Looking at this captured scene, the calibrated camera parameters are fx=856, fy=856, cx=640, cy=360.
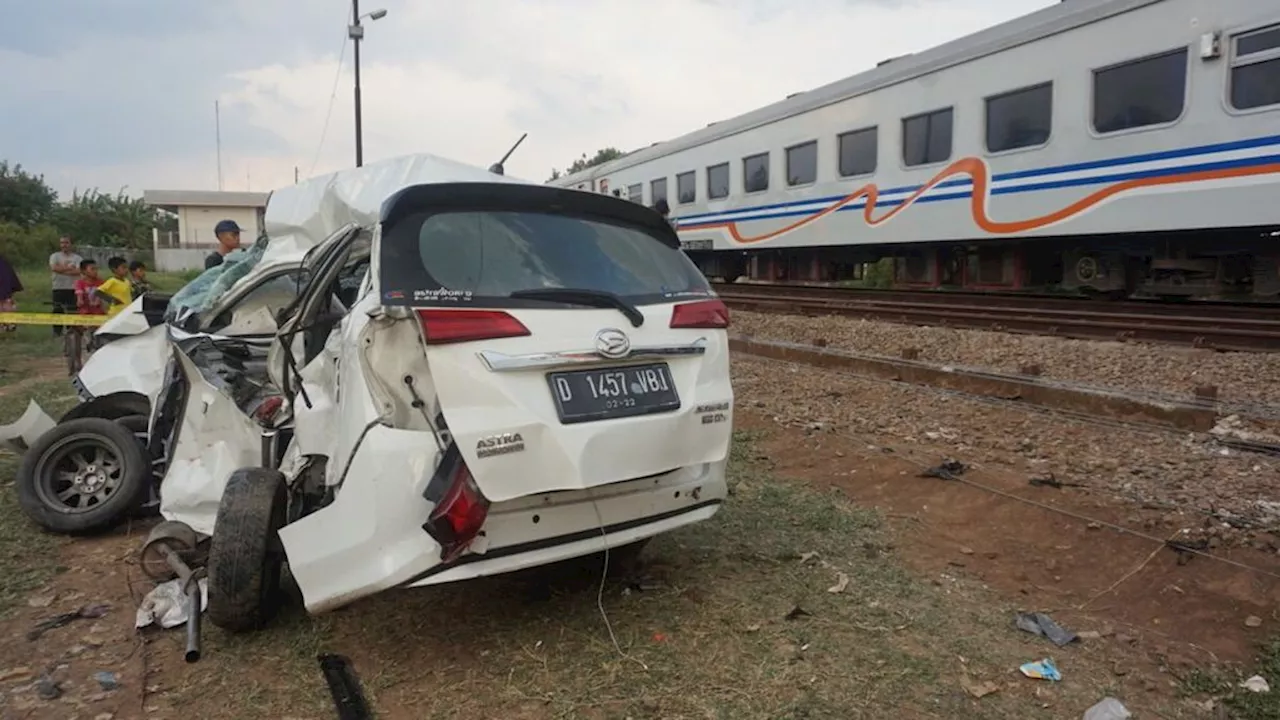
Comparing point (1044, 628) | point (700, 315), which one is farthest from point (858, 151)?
point (1044, 628)

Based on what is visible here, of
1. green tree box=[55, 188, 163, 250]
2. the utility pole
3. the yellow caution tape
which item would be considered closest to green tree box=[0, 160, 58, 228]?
green tree box=[55, 188, 163, 250]

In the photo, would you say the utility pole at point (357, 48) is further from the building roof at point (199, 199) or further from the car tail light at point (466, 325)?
the building roof at point (199, 199)

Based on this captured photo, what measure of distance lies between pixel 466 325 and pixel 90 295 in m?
9.39

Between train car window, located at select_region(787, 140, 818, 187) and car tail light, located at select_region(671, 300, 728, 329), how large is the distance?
11095mm

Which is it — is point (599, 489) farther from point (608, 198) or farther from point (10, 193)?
point (10, 193)

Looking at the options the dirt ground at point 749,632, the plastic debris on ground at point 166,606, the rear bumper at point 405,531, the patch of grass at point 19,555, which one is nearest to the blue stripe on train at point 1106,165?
the dirt ground at point 749,632

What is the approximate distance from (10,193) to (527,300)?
5490 centimetres

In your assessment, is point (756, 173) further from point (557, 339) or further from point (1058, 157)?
point (557, 339)

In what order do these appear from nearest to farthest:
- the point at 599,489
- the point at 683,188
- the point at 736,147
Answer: the point at 599,489, the point at 736,147, the point at 683,188

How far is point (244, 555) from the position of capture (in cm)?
305

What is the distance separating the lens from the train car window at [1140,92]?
337 inches

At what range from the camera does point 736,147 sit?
1580 centimetres

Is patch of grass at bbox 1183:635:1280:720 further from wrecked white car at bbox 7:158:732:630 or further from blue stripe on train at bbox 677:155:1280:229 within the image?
blue stripe on train at bbox 677:155:1280:229

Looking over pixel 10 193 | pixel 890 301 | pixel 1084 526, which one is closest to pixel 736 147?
pixel 890 301
